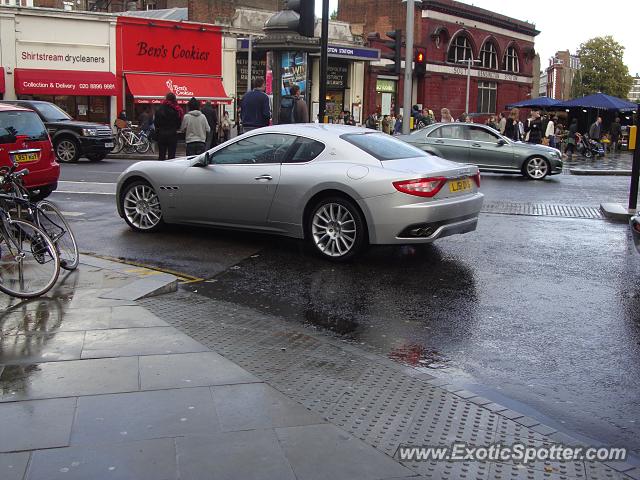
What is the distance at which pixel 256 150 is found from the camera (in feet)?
29.1

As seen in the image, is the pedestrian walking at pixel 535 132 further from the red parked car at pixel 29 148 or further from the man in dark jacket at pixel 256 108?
the red parked car at pixel 29 148

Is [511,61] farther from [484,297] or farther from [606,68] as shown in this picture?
[484,297]

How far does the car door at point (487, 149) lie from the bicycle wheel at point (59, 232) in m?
13.1

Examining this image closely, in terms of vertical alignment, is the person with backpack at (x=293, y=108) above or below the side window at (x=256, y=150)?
above

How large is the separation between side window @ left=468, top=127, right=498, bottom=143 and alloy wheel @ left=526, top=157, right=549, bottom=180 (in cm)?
105

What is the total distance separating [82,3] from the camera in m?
59.4

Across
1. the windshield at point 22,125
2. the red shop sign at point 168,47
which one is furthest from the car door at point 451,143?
the red shop sign at point 168,47

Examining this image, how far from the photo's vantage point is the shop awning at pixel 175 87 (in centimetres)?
3406

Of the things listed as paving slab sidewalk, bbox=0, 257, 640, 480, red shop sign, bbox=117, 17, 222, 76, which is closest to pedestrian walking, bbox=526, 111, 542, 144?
red shop sign, bbox=117, 17, 222, 76

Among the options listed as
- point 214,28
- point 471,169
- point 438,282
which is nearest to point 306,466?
point 438,282

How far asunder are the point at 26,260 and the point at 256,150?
3.29 m

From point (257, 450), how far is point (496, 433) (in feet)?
3.97

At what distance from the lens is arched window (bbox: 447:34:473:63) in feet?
166

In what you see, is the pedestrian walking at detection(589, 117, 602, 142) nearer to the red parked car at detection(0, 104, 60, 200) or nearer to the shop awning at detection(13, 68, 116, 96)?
the shop awning at detection(13, 68, 116, 96)
